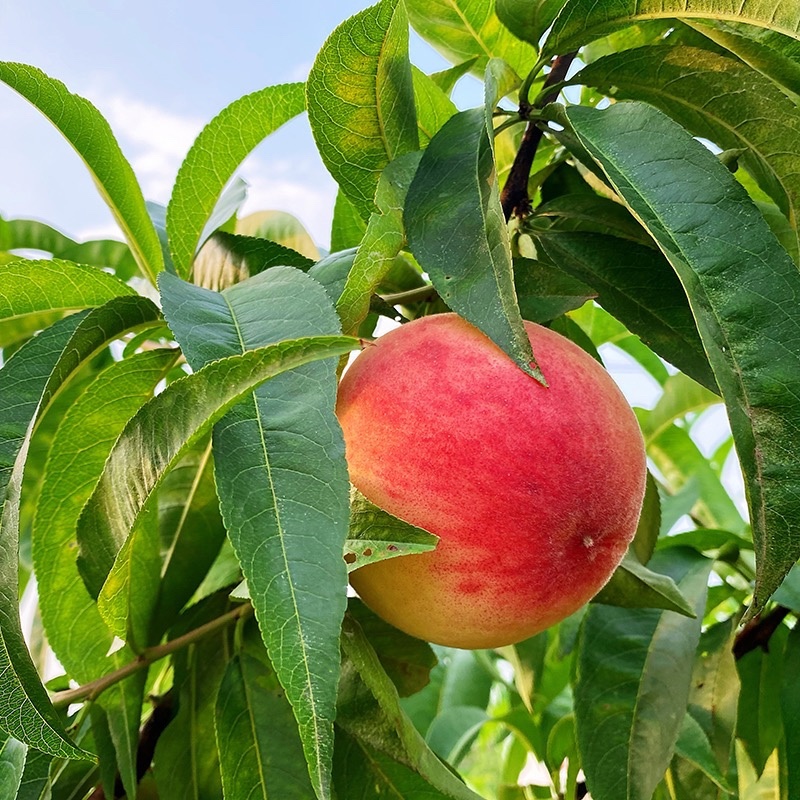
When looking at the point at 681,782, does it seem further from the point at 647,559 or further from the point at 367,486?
the point at 367,486

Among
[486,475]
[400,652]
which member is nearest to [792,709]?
[400,652]

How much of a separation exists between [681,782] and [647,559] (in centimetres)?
21

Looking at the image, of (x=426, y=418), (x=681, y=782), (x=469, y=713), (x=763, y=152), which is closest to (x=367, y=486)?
(x=426, y=418)

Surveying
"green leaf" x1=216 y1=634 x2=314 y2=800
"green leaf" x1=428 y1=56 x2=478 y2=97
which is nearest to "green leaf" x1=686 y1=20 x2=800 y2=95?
"green leaf" x1=428 y1=56 x2=478 y2=97

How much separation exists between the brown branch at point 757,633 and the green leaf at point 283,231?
0.56 m

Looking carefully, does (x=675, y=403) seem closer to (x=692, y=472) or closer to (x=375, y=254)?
(x=692, y=472)

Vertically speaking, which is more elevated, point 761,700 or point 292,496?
point 292,496

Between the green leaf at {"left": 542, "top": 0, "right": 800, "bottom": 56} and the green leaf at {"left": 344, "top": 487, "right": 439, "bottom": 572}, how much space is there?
364 mm

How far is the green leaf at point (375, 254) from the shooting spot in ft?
1.79

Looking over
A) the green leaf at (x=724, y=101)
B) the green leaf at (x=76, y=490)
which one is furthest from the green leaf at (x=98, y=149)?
the green leaf at (x=724, y=101)

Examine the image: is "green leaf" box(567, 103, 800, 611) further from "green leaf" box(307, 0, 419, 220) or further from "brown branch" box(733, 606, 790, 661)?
"brown branch" box(733, 606, 790, 661)

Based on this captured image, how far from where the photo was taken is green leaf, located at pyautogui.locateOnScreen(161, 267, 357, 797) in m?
0.39

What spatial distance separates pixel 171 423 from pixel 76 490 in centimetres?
25

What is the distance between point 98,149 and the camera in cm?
73
